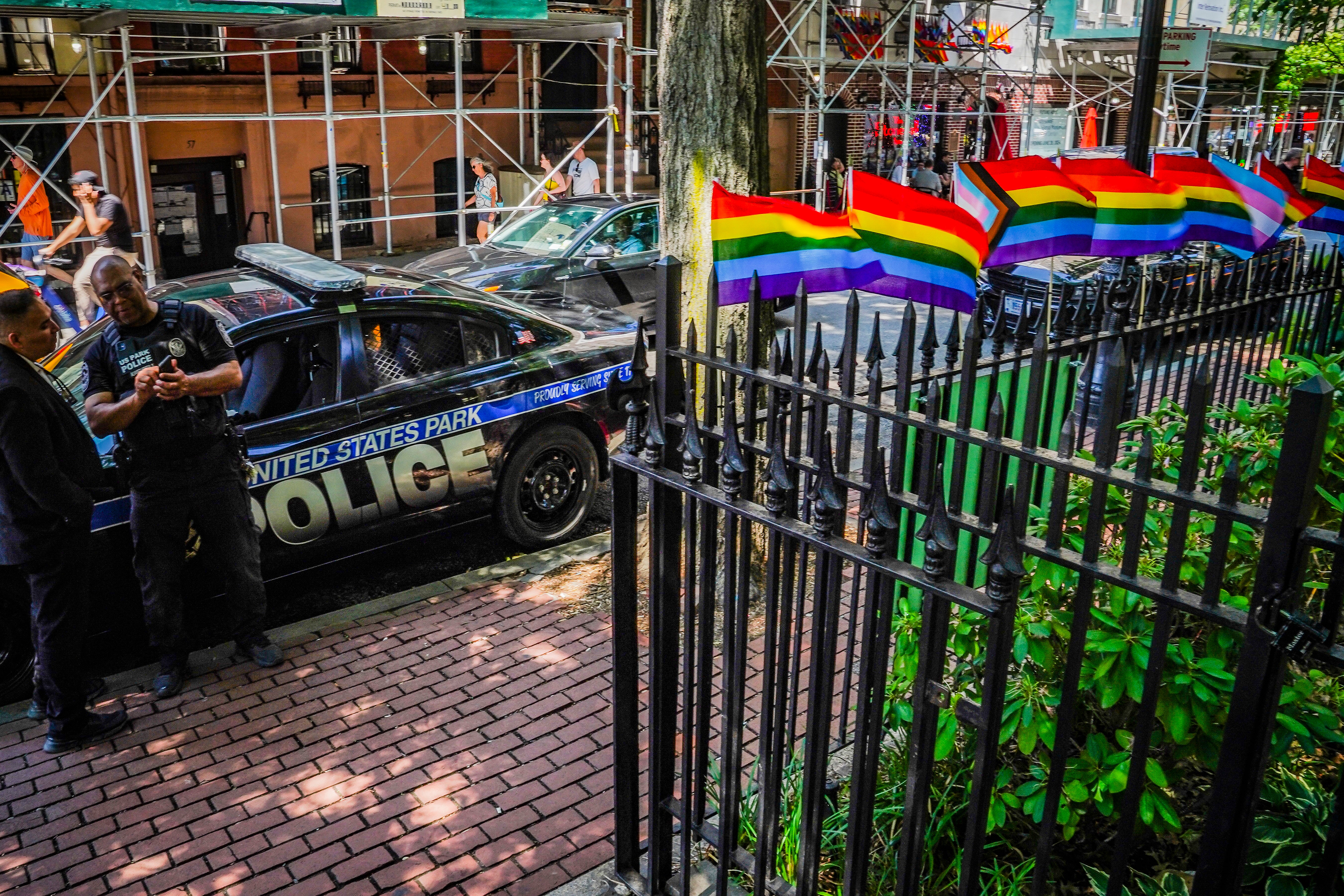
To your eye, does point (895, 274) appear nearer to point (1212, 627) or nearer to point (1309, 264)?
point (1212, 627)

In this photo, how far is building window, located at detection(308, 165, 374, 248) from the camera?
19.1 meters

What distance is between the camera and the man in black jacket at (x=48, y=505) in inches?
189

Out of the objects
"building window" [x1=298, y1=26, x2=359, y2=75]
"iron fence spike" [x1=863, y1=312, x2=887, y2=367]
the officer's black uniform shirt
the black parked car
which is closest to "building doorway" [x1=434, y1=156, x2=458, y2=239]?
"building window" [x1=298, y1=26, x2=359, y2=75]

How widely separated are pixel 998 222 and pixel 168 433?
382 cm

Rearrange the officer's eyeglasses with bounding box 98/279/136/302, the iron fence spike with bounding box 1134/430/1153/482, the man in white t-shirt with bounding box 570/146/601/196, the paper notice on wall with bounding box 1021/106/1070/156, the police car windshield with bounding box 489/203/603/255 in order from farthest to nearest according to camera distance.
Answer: the paper notice on wall with bounding box 1021/106/1070/156
the man in white t-shirt with bounding box 570/146/601/196
the police car windshield with bounding box 489/203/603/255
the officer's eyeglasses with bounding box 98/279/136/302
the iron fence spike with bounding box 1134/430/1153/482

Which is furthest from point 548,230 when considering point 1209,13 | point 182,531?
point 1209,13

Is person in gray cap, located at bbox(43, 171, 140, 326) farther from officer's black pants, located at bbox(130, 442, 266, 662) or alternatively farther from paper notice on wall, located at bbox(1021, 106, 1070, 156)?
paper notice on wall, located at bbox(1021, 106, 1070, 156)

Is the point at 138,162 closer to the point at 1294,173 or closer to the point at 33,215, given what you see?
the point at 33,215

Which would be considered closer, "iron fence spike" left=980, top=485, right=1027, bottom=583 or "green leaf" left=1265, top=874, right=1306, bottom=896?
"iron fence spike" left=980, top=485, right=1027, bottom=583

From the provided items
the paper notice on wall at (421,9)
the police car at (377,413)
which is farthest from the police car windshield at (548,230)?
the police car at (377,413)

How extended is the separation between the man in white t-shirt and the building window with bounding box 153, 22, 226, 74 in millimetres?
5157

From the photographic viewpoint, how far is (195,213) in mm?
17656

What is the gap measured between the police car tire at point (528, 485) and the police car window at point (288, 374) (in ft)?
4.07

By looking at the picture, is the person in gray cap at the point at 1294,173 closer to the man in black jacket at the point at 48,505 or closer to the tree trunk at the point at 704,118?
the tree trunk at the point at 704,118
